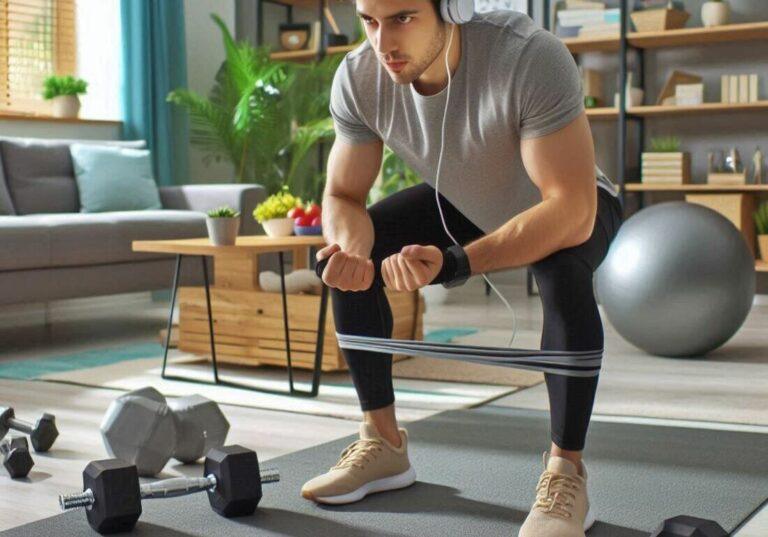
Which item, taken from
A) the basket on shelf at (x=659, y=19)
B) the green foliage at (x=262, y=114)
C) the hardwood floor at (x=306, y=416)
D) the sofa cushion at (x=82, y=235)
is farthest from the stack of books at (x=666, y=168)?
the sofa cushion at (x=82, y=235)

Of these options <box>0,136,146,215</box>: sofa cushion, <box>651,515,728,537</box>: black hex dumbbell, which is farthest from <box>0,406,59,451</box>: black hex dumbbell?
<box>0,136,146,215</box>: sofa cushion

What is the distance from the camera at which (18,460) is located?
2.06 meters

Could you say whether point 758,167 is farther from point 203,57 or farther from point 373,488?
point 373,488

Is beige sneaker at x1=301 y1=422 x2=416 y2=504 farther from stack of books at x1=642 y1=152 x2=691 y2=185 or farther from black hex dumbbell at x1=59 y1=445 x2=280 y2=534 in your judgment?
stack of books at x1=642 y1=152 x2=691 y2=185

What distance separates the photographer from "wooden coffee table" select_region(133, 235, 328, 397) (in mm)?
3000

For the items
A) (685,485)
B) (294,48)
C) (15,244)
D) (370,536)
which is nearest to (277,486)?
(370,536)

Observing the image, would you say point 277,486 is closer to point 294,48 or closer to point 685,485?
point 685,485

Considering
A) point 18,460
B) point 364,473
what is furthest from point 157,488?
point 18,460

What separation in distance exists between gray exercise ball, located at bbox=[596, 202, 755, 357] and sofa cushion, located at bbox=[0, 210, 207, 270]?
1.77 m

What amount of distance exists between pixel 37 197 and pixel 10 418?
2496 millimetres

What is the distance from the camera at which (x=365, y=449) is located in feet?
6.29

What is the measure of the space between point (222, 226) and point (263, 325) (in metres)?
0.37

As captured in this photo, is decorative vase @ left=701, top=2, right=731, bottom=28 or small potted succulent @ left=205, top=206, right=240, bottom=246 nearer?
small potted succulent @ left=205, top=206, right=240, bottom=246

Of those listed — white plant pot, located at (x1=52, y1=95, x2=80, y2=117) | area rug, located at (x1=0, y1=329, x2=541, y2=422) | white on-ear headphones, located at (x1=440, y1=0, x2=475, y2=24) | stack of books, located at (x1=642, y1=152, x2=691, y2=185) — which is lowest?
area rug, located at (x1=0, y1=329, x2=541, y2=422)
